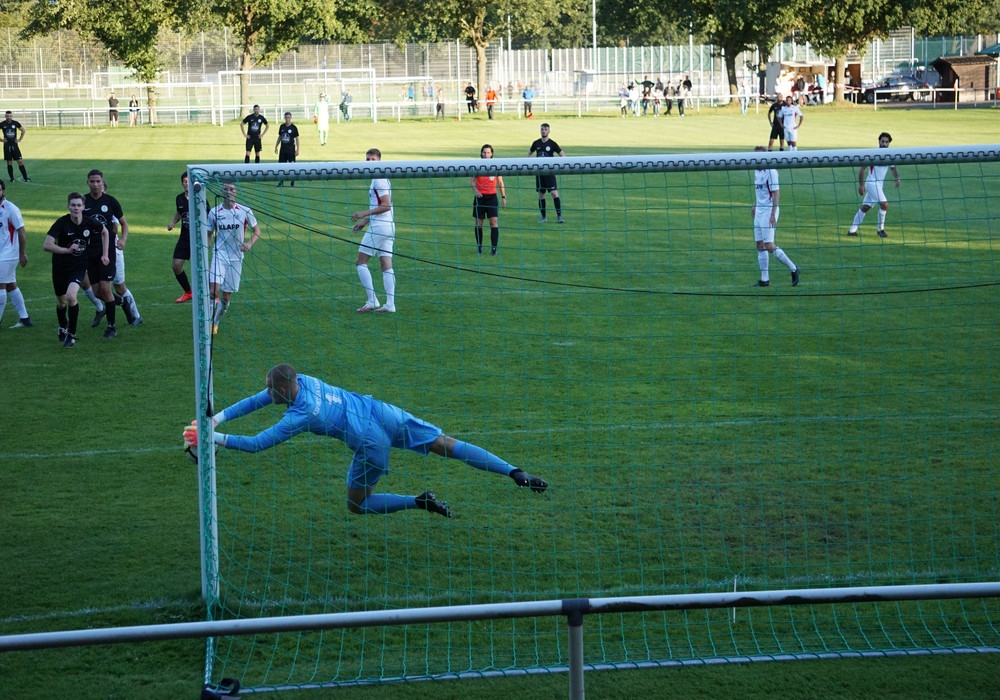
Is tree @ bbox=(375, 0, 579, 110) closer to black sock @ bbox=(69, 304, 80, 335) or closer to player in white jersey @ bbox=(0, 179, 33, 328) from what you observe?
player in white jersey @ bbox=(0, 179, 33, 328)

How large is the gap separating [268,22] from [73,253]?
4393 cm

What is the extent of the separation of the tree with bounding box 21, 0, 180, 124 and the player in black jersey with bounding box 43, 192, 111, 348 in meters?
43.1

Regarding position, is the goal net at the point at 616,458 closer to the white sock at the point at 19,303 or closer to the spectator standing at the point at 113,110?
the white sock at the point at 19,303

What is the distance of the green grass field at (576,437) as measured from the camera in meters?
6.18

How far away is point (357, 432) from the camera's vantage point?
6758mm

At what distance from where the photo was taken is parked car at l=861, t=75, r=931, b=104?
61.6 meters

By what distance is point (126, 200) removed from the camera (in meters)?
24.5

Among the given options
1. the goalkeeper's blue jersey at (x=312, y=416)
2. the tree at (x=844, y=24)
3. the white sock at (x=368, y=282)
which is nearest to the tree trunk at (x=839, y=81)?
the tree at (x=844, y=24)

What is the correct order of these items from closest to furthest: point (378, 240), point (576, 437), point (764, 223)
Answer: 1. point (576, 437)
2. point (378, 240)
3. point (764, 223)

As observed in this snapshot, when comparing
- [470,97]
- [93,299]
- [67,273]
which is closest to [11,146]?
[93,299]

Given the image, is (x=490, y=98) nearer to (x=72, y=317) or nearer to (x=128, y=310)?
(x=128, y=310)

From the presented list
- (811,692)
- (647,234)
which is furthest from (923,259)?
(811,692)

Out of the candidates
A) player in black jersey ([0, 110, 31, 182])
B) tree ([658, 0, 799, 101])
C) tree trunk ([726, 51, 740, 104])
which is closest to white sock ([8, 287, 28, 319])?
player in black jersey ([0, 110, 31, 182])

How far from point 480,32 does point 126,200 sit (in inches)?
1693
